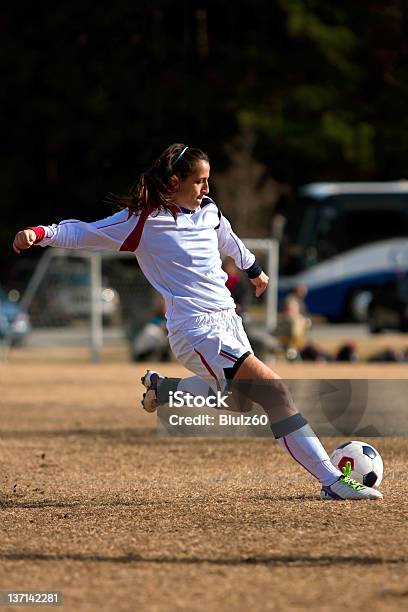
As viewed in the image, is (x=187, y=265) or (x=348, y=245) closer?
(x=187, y=265)

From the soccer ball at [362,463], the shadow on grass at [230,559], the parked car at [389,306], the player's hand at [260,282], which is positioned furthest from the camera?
the parked car at [389,306]

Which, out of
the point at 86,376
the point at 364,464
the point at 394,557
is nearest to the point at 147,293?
the point at 86,376

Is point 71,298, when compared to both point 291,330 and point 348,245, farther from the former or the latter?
point 348,245

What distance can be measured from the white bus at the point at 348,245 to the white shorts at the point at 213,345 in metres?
26.5

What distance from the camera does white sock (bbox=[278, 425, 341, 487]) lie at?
702 cm

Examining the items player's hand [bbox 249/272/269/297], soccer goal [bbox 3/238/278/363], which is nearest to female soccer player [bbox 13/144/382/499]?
player's hand [bbox 249/272/269/297]

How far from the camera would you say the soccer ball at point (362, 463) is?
24.2ft

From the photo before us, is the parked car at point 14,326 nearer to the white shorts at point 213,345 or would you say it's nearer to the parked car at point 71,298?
the parked car at point 71,298

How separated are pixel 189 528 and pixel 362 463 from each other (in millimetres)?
1451

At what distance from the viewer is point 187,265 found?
22.7 ft

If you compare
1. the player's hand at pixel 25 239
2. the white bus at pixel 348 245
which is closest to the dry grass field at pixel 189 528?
the player's hand at pixel 25 239

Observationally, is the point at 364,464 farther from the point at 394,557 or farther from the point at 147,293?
the point at 147,293

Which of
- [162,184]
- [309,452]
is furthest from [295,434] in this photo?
[162,184]

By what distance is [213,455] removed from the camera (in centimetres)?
965
